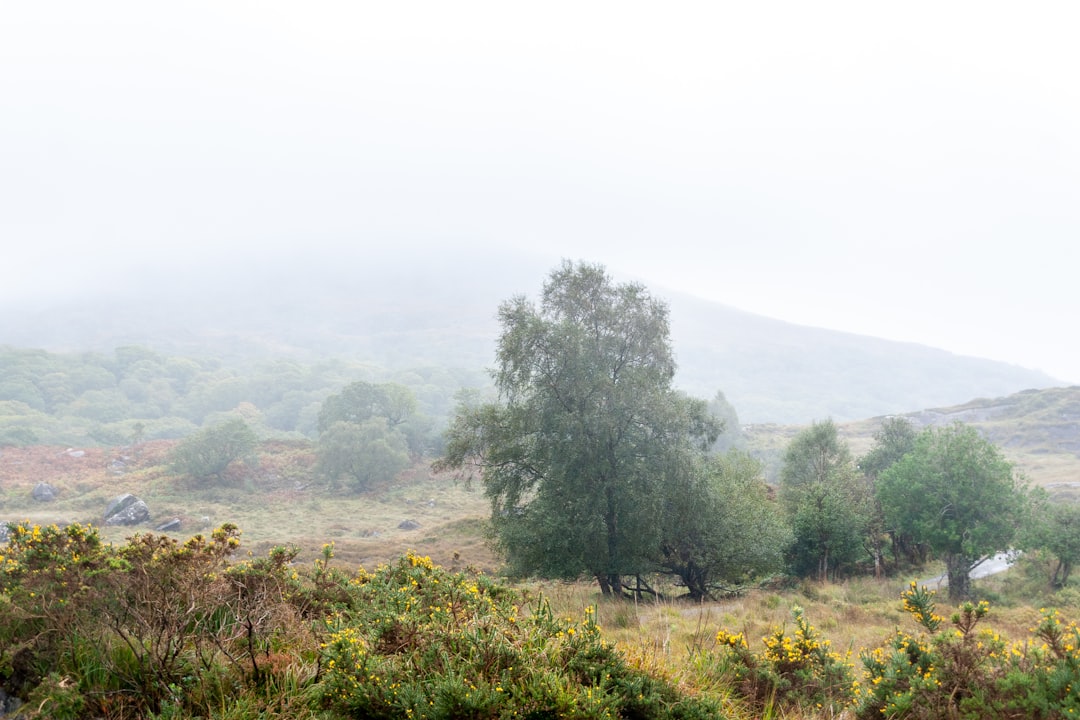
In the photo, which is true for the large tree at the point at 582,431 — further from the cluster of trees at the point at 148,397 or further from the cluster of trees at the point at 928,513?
the cluster of trees at the point at 148,397

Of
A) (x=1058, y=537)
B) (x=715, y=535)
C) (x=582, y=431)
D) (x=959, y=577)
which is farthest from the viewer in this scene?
(x=1058, y=537)

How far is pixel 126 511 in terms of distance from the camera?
149ft

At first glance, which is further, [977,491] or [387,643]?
[977,491]

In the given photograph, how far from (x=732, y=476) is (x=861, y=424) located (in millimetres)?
118961

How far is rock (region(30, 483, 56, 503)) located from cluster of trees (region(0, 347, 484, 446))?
144ft

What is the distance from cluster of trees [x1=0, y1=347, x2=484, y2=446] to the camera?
107562 mm

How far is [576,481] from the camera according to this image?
56.6 feet

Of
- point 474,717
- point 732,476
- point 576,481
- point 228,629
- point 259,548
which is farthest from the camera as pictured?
point 259,548

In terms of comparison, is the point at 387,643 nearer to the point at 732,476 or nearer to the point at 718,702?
the point at 718,702

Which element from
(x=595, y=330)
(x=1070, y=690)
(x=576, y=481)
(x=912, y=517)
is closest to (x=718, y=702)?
(x=1070, y=690)

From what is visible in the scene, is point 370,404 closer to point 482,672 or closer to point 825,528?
point 825,528

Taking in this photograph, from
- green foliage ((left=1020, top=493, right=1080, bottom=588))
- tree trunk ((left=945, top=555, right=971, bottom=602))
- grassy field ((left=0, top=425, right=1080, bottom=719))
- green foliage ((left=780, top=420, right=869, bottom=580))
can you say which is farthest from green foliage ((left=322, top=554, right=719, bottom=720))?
green foliage ((left=1020, top=493, right=1080, bottom=588))

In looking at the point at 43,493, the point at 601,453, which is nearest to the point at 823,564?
the point at 601,453

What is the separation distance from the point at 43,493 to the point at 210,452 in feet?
44.0
